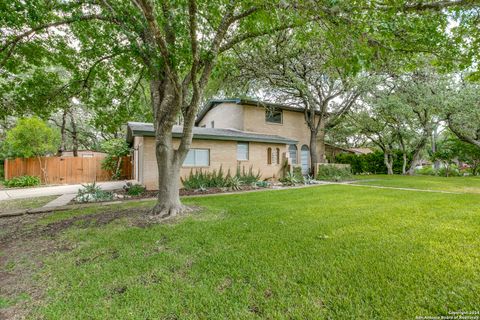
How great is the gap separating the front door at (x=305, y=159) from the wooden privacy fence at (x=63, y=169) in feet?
47.5

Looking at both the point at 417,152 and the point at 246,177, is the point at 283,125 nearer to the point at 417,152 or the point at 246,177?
the point at 246,177

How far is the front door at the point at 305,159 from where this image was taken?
18.8m

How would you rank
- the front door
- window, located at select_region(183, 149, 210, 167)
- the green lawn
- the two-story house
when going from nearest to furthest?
the green lawn < the two-story house < window, located at select_region(183, 149, 210, 167) < the front door

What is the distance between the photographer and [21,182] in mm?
12852

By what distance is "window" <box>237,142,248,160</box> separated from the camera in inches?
513

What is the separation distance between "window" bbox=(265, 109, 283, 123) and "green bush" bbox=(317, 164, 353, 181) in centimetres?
518

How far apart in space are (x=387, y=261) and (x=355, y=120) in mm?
16605

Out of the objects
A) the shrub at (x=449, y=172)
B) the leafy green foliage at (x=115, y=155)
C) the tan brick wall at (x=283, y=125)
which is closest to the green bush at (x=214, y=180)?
the tan brick wall at (x=283, y=125)

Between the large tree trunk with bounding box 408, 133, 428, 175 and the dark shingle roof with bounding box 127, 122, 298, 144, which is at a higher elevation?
the dark shingle roof with bounding box 127, 122, 298, 144

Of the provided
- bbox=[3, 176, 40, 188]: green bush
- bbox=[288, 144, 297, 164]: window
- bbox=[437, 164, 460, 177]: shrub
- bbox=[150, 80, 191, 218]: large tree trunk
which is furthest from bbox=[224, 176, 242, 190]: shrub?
bbox=[437, 164, 460, 177]: shrub

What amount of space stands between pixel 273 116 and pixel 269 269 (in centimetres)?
1580

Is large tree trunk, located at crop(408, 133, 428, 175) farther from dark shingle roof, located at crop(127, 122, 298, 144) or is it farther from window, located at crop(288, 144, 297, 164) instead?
dark shingle roof, located at crop(127, 122, 298, 144)

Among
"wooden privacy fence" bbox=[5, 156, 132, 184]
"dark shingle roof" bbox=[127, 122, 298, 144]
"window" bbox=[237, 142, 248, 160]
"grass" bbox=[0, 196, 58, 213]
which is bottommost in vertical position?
"grass" bbox=[0, 196, 58, 213]

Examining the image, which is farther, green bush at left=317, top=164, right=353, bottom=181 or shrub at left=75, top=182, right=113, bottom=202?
green bush at left=317, top=164, right=353, bottom=181
